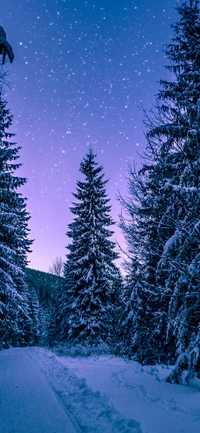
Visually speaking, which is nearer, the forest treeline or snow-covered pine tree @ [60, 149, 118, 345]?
the forest treeline

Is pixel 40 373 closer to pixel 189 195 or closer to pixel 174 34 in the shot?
pixel 189 195

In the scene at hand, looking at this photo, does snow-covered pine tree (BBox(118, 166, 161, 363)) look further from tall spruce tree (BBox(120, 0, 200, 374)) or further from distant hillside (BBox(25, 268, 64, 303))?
distant hillside (BBox(25, 268, 64, 303))

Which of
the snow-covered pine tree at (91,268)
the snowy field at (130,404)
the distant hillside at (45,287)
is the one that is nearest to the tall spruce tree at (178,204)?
the snowy field at (130,404)

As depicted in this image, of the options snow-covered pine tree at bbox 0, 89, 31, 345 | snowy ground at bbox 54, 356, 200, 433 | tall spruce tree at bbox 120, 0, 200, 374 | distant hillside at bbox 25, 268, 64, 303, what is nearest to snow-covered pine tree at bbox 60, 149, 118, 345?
snow-covered pine tree at bbox 0, 89, 31, 345

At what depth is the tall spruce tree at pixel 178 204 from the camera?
543 centimetres

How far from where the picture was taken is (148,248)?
5754mm

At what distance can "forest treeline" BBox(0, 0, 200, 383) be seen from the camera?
573cm

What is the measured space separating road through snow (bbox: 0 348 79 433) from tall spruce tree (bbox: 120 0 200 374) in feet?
8.86

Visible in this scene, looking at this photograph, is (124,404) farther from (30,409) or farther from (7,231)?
(7,231)

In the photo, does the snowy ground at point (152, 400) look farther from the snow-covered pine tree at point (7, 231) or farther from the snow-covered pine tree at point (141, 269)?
the snow-covered pine tree at point (7, 231)

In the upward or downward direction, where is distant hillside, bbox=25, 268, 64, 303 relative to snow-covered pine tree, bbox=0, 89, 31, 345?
downward

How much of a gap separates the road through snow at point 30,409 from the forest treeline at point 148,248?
2.70 metres

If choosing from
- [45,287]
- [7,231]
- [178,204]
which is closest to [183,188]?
[178,204]

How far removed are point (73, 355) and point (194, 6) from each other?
15101 mm
